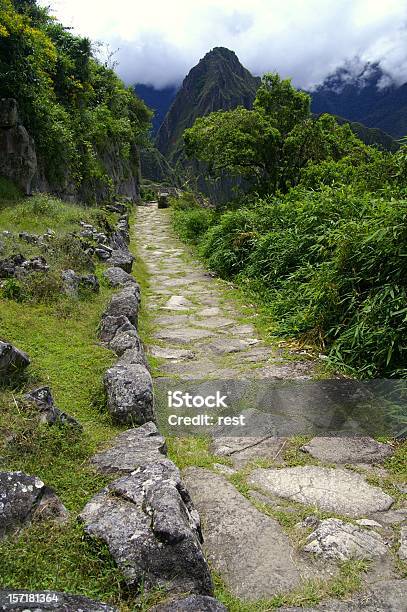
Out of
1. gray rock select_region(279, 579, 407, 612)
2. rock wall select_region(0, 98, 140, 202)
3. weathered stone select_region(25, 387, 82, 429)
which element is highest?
rock wall select_region(0, 98, 140, 202)

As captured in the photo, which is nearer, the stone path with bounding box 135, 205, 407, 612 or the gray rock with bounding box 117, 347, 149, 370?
the stone path with bounding box 135, 205, 407, 612

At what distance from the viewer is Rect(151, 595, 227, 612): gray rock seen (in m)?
1.69

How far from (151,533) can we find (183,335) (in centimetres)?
413

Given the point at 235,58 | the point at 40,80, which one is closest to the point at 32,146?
the point at 40,80

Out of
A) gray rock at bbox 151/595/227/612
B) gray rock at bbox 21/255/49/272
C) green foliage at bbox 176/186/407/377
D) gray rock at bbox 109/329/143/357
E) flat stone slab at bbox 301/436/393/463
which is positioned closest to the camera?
gray rock at bbox 151/595/227/612

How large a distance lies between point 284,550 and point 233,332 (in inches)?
157

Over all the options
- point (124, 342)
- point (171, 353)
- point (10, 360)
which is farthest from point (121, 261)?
point (10, 360)

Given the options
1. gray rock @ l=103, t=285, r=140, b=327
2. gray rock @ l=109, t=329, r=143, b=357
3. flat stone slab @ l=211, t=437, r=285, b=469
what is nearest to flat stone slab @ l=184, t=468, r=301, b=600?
flat stone slab @ l=211, t=437, r=285, b=469

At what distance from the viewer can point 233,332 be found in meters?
6.24

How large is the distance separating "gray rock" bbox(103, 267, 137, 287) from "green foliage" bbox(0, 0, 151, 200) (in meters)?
6.72

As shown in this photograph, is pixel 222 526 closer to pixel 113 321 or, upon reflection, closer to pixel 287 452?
pixel 287 452

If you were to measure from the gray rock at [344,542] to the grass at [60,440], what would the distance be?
3.43ft

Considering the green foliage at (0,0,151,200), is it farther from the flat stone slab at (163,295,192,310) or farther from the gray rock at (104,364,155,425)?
the gray rock at (104,364,155,425)

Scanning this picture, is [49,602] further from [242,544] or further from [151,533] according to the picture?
[242,544]
